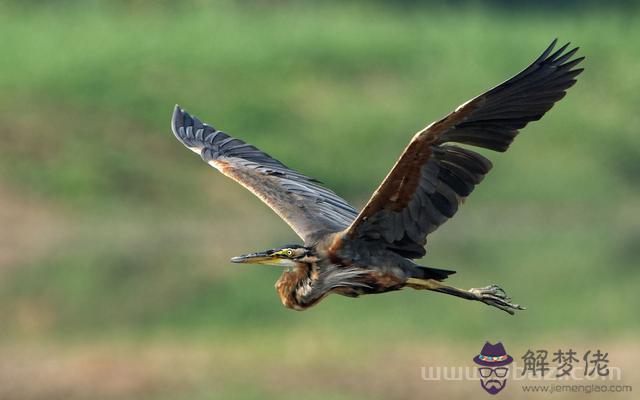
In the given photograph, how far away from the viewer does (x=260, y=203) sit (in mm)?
21797

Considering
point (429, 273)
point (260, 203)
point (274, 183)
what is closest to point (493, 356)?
point (274, 183)

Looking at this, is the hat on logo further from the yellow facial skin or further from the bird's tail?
the yellow facial skin

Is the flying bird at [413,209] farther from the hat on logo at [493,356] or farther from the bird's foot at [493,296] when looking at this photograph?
the hat on logo at [493,356]

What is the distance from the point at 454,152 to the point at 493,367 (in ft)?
18.7

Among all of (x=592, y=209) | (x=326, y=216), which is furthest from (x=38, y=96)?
(x=326, y=216)

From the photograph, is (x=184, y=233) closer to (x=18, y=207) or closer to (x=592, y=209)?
(x=18, y=207)

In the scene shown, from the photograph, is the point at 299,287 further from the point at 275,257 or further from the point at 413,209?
the point at 413,209

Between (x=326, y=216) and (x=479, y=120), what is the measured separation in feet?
4.75

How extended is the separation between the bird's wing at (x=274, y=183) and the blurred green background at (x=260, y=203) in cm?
375

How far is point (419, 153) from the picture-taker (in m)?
8.47

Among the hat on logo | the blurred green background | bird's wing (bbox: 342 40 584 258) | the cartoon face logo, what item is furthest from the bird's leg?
the blurred green background

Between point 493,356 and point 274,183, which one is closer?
point 274,183

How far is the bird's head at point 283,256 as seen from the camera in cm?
895

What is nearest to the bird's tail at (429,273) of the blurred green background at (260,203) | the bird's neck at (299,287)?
the bird's neck at (299,287)
